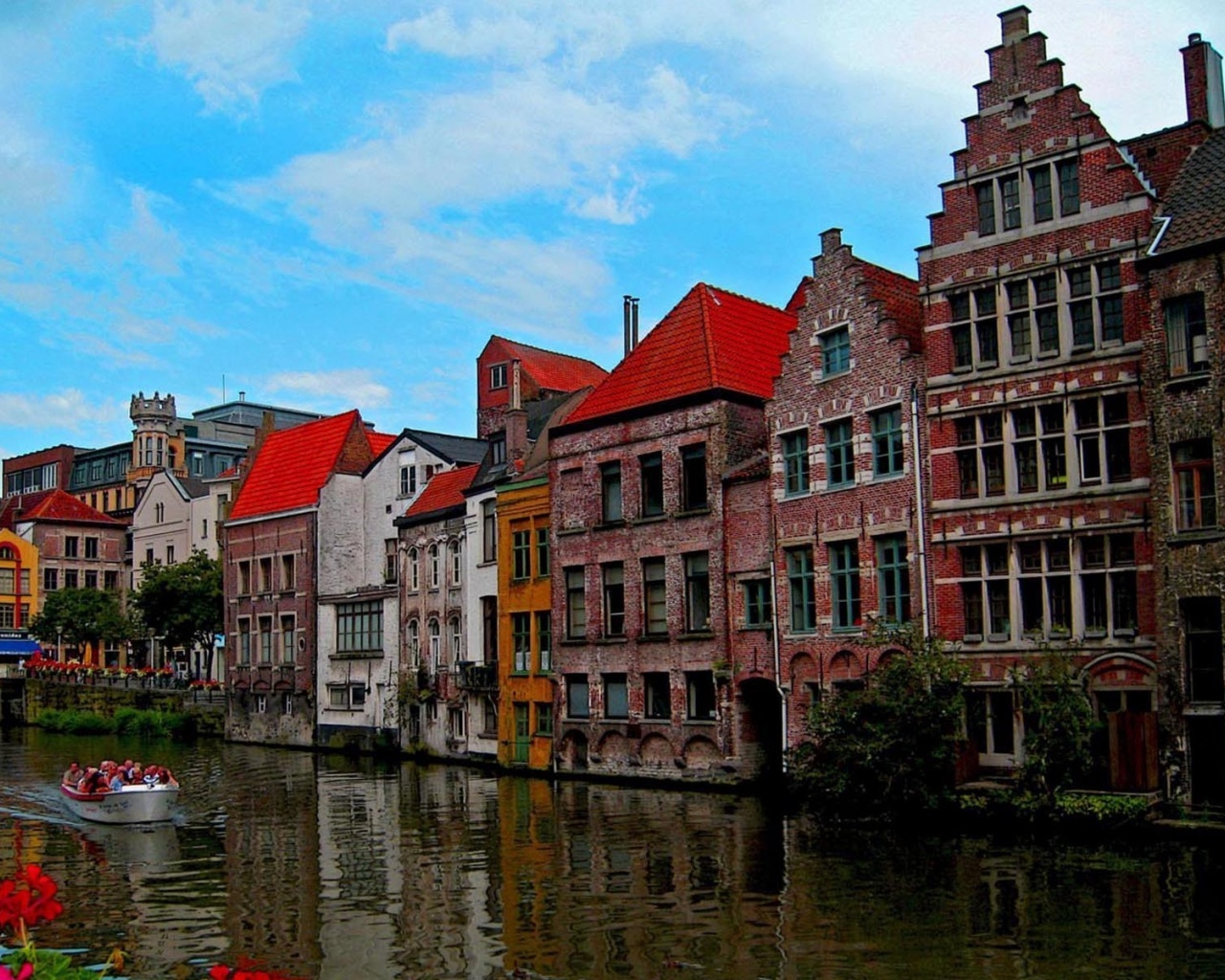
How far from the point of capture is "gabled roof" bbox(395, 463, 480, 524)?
5403 centimetres

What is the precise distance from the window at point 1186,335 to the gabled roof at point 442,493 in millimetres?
29673

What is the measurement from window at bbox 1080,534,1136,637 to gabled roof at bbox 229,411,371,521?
39107 millimetres

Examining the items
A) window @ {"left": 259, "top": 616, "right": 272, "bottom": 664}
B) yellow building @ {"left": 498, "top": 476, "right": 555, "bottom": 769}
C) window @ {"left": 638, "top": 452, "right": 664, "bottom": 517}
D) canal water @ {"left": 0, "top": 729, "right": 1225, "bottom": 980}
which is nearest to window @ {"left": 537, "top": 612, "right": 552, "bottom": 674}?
yellow building @ {"left": 498, "top": 476, "right": 555, "bottom": 769}

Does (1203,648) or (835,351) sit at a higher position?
(835,351)

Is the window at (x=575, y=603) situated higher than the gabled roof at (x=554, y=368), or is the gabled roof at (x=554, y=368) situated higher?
the gabled roof at (x=554, y=368)

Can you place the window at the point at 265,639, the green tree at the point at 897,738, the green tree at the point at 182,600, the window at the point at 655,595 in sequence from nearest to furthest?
1. the green tree at the point at 897,738
2. the window at the point at 655,595
3. the window at the point at 265,639
4. the green tree at the point at 182,600

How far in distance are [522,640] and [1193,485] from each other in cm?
2483

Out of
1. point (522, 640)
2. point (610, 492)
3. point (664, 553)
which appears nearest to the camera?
point (664, 553)

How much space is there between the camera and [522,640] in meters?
47.4

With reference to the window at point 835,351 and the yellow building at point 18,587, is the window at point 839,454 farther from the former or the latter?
the yellow building at point 18,587

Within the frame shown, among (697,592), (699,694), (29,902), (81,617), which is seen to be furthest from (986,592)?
(81,617)

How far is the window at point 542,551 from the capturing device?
46719 millimetres

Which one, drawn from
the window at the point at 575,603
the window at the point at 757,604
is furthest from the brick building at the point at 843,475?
the window at the point at 575,603

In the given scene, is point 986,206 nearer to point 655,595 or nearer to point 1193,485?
point 1193,485
